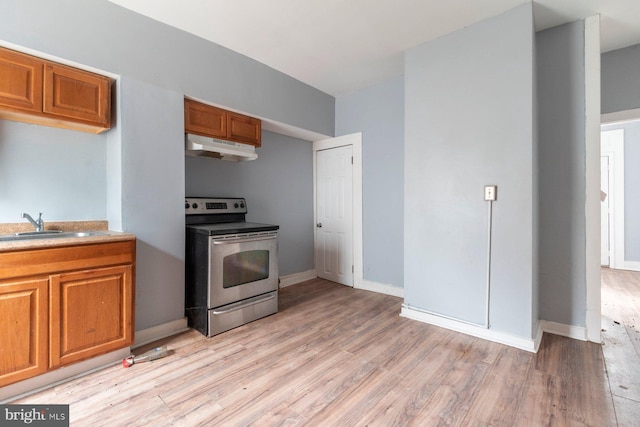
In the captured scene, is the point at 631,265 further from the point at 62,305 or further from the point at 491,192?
the point at 62,305

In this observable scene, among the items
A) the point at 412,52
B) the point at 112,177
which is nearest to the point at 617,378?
the point at 412,52

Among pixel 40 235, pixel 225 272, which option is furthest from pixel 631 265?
pixel 40 235

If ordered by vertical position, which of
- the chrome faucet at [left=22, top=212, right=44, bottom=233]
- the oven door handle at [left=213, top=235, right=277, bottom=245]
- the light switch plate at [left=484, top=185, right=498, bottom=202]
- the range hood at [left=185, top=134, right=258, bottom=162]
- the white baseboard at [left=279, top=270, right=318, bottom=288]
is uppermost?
the range hood at [left=185, top=134, right=258, bottom=162]

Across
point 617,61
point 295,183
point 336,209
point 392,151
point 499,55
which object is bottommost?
point 336,209

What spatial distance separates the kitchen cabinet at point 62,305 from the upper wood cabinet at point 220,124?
1.27 metres

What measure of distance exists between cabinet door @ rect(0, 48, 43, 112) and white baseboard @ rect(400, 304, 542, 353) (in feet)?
11.2

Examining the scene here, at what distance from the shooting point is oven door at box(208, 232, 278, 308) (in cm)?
248

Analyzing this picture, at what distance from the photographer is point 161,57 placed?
2400 millimetres

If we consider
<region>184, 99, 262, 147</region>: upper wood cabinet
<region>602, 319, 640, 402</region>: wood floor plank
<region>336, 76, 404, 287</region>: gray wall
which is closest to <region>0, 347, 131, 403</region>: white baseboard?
<region>184, 99, 262, 147</region>: upper wood cabinet

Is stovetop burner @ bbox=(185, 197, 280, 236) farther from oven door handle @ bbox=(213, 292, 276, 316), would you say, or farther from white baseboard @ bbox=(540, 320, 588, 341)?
white baseboard @ bbox=(540, 320, 588, 341)

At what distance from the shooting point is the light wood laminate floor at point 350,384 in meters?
1.51

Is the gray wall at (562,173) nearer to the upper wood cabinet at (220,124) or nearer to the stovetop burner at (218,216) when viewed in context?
the stovetop burner at (218,216)

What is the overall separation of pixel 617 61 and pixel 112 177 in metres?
4.78

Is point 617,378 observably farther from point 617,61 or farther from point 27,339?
point 27,339
